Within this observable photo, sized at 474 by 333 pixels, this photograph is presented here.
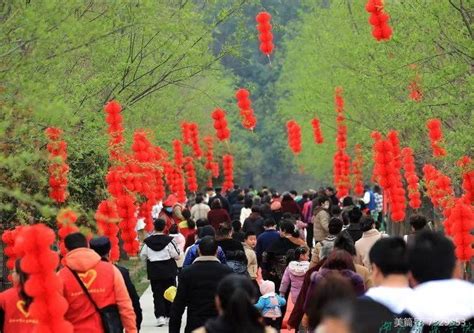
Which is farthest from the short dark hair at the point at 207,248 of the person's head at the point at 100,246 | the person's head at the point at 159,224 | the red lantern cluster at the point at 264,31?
the red lantern cluster at the point at 264,31

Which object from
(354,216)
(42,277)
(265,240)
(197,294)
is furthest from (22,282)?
(265,240)

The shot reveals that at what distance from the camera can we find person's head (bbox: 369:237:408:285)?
28.9ft

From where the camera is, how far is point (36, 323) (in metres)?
10.4

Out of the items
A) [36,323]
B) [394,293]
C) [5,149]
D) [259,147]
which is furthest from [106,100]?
[259,147]

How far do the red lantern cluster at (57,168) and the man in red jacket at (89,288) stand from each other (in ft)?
5.44

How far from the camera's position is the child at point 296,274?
15445 millimetres

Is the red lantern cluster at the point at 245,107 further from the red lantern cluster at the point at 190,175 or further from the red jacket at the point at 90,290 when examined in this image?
the red jacket at the point at 90,290

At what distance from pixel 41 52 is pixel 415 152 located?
21677 millimetres

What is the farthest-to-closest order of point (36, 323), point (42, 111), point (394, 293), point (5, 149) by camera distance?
point (5, 149) < point (42, 111) < point (36, 323) < point (394, 293)

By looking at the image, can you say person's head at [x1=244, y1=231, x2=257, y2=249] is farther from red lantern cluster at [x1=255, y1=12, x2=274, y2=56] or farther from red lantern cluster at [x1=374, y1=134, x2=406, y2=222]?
red lantern cluster at [x1=374, y1=134, x2=406, y2=222]

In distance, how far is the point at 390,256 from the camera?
8.83m

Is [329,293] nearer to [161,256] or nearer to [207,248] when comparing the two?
[207,248]

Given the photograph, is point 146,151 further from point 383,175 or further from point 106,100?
point 383,175

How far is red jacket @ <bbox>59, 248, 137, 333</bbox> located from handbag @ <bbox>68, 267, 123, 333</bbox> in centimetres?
3
